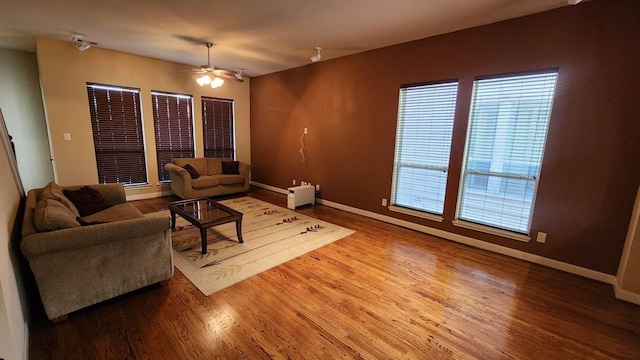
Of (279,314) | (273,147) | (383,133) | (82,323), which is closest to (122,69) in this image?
(273,147)

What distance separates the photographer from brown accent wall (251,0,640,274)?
A: 247cm

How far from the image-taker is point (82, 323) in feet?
6.28

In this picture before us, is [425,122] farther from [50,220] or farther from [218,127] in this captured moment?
[218,127]

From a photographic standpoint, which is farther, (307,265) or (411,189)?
(411,189)

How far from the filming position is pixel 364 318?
206cm

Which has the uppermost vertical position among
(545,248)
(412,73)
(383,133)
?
(412,73)

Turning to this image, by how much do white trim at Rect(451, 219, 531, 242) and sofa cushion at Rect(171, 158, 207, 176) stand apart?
4.93 meters

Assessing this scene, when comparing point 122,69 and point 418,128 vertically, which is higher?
point 122,69

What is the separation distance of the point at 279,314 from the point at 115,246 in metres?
1.41

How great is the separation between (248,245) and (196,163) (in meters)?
3.12

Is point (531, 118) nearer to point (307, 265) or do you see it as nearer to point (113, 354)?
point (307, 265)

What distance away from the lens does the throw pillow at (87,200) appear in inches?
119

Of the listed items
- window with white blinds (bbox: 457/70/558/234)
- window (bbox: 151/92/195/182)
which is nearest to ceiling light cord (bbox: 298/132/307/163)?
window (bbox: 151/92/195/182)

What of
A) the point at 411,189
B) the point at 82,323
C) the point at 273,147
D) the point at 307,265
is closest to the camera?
the point at 82,323
